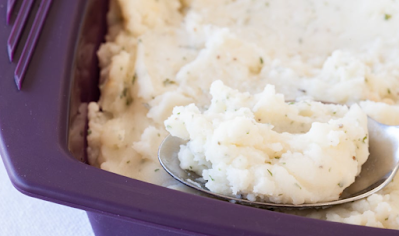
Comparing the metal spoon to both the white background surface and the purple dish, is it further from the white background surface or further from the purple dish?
the white background surface

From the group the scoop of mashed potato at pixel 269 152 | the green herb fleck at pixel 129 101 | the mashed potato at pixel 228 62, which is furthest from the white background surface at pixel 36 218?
the scoop of mashed potato at pixel 269 152

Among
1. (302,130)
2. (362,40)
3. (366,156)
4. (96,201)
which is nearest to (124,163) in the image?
(96,201)

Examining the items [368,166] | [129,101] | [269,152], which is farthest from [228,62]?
[368,166]

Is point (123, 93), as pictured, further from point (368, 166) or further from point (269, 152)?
point (368, 166)

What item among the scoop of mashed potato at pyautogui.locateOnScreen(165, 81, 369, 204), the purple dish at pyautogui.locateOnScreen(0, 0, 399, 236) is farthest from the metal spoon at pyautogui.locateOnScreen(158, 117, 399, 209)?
the purple dish at pyautogui.locateOnScreen(0, 0, 399, 236)

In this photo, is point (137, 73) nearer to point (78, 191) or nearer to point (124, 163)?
point (124, 163)
